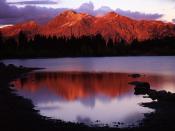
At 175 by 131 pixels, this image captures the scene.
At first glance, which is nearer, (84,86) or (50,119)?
(50,119)

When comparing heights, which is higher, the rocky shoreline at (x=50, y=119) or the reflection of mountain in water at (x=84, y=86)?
the rocky shoreline at (x=50, y=119)

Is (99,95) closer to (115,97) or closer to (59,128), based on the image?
(115,97)

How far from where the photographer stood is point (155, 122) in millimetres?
27281

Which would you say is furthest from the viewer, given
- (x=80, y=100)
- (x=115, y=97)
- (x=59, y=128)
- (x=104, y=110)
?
(x=115, y=97)

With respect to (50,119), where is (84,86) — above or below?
below

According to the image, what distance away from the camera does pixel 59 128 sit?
24484 millimetres

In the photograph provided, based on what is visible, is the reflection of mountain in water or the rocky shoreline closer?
the rocky shoreline

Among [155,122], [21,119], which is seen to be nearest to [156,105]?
[155,122]

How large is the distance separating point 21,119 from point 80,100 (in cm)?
1661

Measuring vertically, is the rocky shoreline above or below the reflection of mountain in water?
above

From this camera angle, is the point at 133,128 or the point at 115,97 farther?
the point at 115,97

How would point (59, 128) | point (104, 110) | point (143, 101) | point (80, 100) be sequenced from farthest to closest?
1. point (80, 100)
2. point (143, 101)
3. point (104, 110)
4. point (59, 128)

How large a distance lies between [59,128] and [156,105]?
Result: 47.3ft

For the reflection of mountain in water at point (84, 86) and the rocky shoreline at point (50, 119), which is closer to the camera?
the rocky shoreline at point (50, 119)
